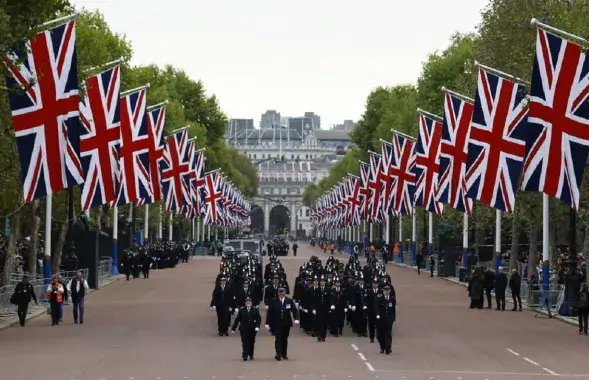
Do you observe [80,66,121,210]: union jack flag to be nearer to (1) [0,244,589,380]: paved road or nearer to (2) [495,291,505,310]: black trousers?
(1) [0,244,589,380]: paved road

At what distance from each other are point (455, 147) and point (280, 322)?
20371 mm

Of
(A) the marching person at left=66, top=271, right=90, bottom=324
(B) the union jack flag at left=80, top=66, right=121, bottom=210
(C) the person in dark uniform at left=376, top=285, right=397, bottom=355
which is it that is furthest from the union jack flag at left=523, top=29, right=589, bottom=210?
(B) the union jack flag at left=80, top=66, right=121, bottom=210

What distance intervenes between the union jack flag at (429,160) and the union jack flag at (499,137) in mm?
13719

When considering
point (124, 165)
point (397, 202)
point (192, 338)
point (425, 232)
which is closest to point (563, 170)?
point (192, 338)

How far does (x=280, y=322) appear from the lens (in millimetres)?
27312

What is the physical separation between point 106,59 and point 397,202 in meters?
15.2

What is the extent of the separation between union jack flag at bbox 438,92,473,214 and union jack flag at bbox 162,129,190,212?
755 inches

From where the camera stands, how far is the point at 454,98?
46750 mm

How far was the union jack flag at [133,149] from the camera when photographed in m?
47.2

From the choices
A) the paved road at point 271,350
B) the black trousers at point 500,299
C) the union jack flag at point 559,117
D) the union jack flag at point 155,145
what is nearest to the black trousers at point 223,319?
the paved road at point 271,350

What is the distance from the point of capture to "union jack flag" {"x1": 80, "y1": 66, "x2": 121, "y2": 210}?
136ft

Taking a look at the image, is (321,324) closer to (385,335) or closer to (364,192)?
(385,335)

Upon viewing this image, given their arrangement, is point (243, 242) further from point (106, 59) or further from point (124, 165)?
point (124, 165)

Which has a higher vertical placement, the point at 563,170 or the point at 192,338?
the point at 563,170
